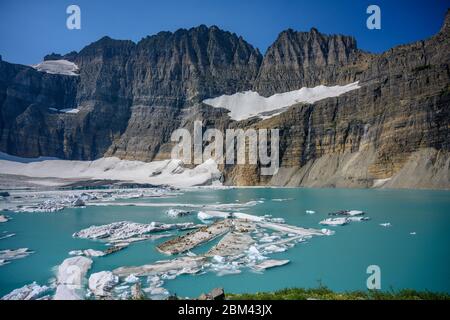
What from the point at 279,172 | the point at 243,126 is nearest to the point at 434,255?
the point at 279,172

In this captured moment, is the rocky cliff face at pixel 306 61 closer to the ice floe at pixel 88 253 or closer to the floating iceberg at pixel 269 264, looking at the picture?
the floating iceberg at pixel 269 264

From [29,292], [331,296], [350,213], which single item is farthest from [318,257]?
→ [350,213]

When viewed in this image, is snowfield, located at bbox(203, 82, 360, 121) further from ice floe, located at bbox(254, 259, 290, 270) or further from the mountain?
ice floe, located at bbox(254, 259, 290, 270)

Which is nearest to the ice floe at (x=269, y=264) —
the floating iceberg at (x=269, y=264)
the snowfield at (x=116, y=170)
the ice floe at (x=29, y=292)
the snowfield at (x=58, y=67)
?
the floating iceberg at (x=269, y=264)

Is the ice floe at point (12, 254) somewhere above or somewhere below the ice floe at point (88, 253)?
below

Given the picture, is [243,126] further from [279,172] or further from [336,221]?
[336,221]

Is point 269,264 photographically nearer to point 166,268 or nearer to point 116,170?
point 166,268

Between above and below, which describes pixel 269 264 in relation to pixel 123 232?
above
